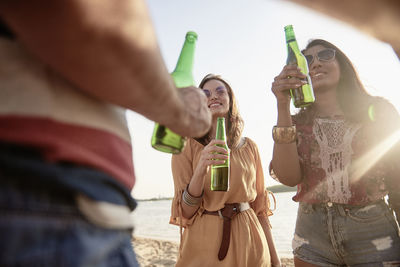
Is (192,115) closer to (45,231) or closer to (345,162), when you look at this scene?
(45,231)

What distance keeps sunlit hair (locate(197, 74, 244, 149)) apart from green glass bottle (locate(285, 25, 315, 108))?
655 millimetres

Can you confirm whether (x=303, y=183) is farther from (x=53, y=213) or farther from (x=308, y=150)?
(x=53, y=213)

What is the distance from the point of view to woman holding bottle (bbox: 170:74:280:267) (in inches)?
84.3

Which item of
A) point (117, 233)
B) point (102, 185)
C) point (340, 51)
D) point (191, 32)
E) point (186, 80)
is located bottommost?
point (117, 233)

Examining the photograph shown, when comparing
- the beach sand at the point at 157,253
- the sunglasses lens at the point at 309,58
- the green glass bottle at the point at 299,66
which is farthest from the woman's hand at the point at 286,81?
the beach sand at the point at 157,253

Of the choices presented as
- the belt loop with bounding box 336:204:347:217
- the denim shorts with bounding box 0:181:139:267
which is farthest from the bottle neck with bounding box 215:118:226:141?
the denim shorts with bounding box 0:181:139:267

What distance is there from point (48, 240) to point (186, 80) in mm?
1278

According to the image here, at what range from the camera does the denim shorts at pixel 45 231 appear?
513 mm

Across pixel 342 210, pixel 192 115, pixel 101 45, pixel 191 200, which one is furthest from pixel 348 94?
pixel 101 45

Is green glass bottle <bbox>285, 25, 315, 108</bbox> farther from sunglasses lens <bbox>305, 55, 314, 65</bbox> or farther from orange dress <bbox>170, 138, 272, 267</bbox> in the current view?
orange dress <bbox>170, 138, 272, 267</bbox>

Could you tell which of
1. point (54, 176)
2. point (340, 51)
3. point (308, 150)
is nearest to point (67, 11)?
point (54, 176)

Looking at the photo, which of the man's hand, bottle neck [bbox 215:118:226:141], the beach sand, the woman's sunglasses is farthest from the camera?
the beach sand

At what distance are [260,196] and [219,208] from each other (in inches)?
21.9

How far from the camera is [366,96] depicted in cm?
212
